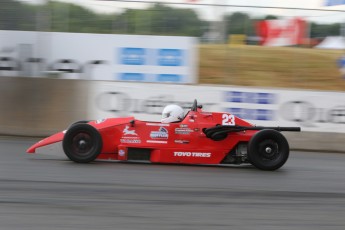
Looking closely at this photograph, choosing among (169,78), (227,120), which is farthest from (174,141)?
(169,78)

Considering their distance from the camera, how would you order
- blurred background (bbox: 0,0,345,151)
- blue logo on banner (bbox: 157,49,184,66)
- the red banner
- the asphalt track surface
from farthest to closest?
the red banner, blue logo on banner (bbox: 157,49,184,66), blurred background (bbox: 0,0,345,151), the asphalt track surface

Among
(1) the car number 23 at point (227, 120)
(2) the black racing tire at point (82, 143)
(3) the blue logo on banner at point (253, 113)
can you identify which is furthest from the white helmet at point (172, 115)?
(3) the blue logo on banner at point (253, 113)

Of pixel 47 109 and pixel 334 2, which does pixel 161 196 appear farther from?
pixel 334 2

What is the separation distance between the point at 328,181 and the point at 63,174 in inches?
157

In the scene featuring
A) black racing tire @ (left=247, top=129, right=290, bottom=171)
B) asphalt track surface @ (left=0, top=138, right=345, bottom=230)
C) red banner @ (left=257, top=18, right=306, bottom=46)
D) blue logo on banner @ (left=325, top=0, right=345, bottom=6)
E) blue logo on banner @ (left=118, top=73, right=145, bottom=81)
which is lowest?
asphalt track surface @ (left=0, top=138, right=345, bottom=230)

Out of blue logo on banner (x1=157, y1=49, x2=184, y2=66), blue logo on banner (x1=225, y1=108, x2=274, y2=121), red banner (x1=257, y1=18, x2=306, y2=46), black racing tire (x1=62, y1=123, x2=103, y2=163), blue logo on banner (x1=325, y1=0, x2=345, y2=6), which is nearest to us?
black racing tire (x1=62, y1=123, x2=103, y2=163)

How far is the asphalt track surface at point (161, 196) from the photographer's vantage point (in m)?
5.39

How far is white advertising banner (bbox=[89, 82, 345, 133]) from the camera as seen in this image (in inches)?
499

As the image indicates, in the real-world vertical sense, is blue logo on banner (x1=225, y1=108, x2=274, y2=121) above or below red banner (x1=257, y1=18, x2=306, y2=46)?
below

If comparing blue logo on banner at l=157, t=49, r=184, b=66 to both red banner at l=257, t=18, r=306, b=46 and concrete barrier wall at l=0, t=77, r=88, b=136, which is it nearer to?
concrete barrier wall at l=0, t=77, r=88, b=136

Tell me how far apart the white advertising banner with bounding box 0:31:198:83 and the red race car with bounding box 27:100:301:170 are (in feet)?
14.1

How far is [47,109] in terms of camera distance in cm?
1295

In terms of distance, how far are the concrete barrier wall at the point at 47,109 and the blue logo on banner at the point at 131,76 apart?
763mm

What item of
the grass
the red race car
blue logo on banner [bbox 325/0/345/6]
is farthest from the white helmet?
blue logo on banner [bbox 325/0/345/6]
